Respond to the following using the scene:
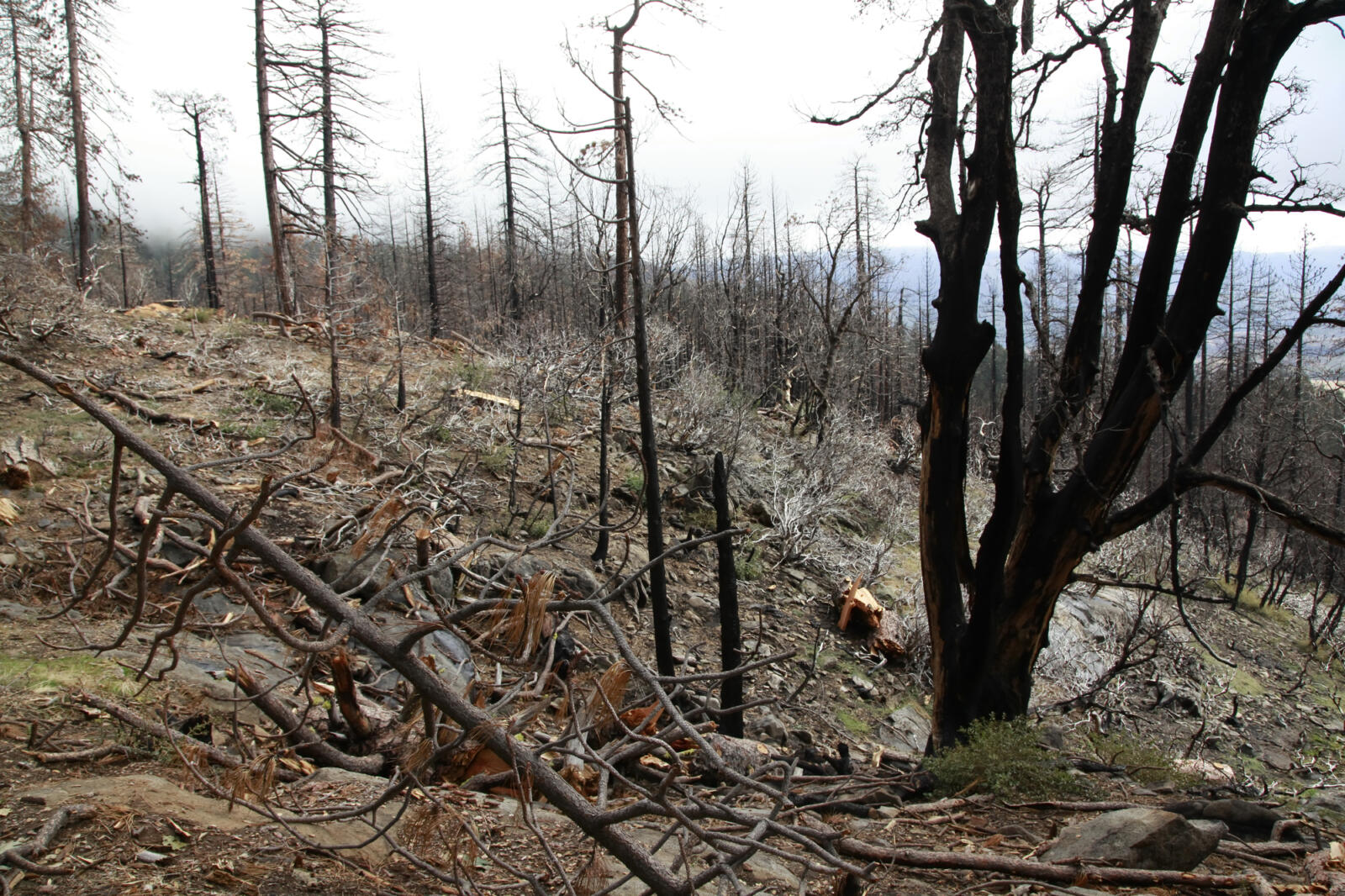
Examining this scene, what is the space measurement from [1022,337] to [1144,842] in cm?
372

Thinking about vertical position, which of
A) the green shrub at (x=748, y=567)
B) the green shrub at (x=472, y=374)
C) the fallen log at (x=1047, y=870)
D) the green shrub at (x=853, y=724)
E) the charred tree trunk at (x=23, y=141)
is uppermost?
the charred tree trunk at (x=23, y=141)

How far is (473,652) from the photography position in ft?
13.8

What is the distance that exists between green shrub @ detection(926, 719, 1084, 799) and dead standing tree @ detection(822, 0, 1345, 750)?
69 cm

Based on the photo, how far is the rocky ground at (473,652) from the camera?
2.61m

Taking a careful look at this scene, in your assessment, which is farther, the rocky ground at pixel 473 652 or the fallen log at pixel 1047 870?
the fallen log at pixel 1047 870

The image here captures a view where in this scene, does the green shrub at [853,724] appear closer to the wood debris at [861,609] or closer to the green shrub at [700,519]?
the wood debris at [861,609]

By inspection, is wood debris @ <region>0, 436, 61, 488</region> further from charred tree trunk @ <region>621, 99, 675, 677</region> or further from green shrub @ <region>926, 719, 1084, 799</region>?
green shrub @ <region>926, 719, 1084, 799</region>

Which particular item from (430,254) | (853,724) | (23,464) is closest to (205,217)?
(430,254)

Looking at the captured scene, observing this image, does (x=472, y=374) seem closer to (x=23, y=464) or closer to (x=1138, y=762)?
(x=23, y=464)

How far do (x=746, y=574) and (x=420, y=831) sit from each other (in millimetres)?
11649

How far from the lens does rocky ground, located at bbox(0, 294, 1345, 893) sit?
261cm

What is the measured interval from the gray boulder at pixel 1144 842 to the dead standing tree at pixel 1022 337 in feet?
7.83

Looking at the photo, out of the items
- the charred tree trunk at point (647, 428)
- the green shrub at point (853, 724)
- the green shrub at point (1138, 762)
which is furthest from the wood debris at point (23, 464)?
the green shrub at point (1138, 762)

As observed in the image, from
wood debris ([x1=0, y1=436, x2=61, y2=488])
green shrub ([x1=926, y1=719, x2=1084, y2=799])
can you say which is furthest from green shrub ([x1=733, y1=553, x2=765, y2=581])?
wood debris ([x1=0, y1=436, x2=61, y2=488])
